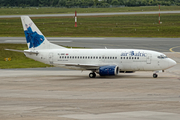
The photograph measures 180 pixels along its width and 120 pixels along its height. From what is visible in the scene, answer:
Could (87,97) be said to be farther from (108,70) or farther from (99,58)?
(99,58)

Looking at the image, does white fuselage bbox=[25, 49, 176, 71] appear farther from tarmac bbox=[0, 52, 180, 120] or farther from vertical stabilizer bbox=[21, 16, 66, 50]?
tarmac bbox=[0, 52, 180, 120]

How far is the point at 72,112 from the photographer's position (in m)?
25.6

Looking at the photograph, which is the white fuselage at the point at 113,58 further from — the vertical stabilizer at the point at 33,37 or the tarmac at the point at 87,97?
the tarmac at the point at 87,97

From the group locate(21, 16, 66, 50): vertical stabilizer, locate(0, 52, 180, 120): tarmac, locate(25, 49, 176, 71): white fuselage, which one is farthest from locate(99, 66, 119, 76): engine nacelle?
locate(21, 16, 66, 50): vertical stabilizer

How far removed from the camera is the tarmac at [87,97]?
24797mm

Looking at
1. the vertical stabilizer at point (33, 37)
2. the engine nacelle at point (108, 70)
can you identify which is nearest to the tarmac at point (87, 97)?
the engine nacelle at point (108, 70)

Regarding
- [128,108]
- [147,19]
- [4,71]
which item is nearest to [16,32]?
[147,19]

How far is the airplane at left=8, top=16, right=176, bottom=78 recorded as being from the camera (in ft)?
149

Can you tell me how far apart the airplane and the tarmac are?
1.50 metres

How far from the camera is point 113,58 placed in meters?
46.2

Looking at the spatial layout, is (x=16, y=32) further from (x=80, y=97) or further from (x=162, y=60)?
(x=80, y=97)

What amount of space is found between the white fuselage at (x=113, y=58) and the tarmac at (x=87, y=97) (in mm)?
1757

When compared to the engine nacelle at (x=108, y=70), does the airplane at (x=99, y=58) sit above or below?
above

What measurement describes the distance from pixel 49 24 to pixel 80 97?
341 ft
